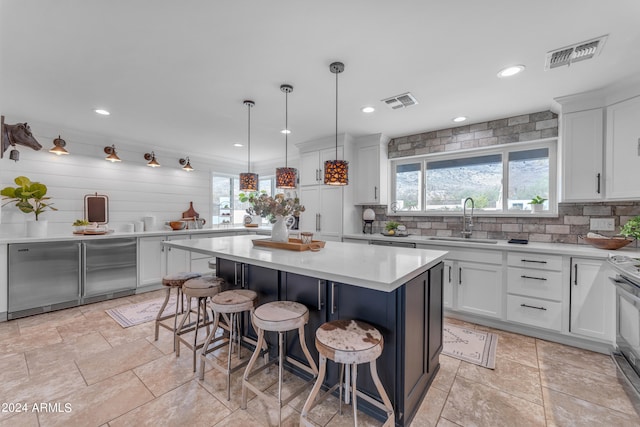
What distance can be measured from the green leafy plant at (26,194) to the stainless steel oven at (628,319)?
6.12 meters

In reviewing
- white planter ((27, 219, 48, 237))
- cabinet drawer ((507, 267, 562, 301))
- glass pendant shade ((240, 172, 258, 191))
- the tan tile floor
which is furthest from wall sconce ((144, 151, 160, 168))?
cabinet drawer ((507, 267, 562, 301))

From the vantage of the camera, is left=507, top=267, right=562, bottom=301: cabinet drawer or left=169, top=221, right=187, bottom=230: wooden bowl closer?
left=507, top=267, right=562, bottom=301: cabinet drawer

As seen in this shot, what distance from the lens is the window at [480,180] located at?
11.0 ft

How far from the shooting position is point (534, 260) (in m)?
2.73

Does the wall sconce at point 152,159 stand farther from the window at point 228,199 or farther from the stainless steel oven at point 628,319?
the stainless steel oven at point 628,319

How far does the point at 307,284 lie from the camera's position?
6.49 ft

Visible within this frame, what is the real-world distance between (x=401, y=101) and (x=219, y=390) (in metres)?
3.16

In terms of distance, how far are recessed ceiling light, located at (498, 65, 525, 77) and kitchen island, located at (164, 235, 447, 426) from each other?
1.68 m

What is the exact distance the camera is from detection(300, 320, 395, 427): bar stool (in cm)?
133

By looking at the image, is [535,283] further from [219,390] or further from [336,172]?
[219,390]

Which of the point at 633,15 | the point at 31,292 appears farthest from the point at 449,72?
the point at 31,292

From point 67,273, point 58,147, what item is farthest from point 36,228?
point 58,147

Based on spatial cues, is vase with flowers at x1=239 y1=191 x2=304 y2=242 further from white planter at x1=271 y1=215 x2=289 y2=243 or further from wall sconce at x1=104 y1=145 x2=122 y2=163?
wall sconce at x1=104 y1=145 x2=122 y2=163

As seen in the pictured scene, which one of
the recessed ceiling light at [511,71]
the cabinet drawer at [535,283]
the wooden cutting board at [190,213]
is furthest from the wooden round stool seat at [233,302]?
the wooden cutting board at [190,213]
